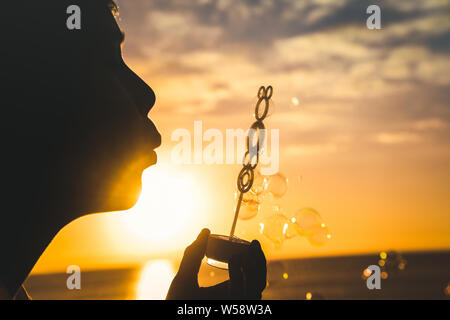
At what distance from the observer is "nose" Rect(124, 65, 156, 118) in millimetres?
2148

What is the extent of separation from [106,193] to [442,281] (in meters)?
86.9

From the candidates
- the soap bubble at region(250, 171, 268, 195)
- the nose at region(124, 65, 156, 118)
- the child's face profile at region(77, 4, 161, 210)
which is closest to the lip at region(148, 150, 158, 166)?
the child's face profile at region(77, 4, 161, 210)

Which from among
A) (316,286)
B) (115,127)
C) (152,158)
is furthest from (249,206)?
(316,286)

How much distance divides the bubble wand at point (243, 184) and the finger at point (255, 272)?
0.24ft

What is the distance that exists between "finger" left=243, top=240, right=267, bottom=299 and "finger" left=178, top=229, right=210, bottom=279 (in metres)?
0.24

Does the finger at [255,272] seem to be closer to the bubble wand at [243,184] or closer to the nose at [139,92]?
the bubble wand at [243,184]

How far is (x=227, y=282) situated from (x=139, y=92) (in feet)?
3.56

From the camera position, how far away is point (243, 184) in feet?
9.27

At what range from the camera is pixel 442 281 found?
253 ft

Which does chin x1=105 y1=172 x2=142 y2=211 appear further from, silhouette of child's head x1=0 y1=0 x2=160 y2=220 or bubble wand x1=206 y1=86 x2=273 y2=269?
bubble wand x1=206 y1=86 x2=273 y2=269

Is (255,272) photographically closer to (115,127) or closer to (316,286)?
(115,127)

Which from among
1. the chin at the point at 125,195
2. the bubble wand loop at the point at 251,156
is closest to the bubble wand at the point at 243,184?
the bubble wand loop at the point at 251,156
